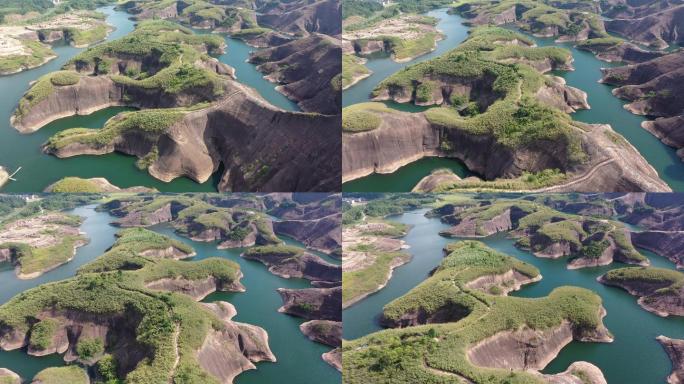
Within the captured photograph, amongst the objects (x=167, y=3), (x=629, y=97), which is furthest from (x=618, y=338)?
(x=167, y=3)

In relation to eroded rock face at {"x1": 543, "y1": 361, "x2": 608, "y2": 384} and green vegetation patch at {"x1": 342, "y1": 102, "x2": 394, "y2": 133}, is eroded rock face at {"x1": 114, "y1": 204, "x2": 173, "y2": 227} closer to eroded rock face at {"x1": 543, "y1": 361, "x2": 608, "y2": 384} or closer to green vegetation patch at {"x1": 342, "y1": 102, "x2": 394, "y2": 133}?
green vegetation patch at {"x1": 342, "y1": 102, "x2": 394, "y2": 133}

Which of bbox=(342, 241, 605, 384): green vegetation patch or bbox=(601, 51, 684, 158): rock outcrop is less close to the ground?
bbox=(601, 51, 684, 158): rock outcrop

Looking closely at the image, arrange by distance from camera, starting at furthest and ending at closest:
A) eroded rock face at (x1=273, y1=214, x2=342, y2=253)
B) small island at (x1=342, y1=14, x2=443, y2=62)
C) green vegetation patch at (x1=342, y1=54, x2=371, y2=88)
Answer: small island at (x1=342, y1=14, x2=443, y2=62), green vegetation patch at (x1=342, y1=54, x2=371, y2=88), eroded rock face at (x1=273, y1=214, x2=342, y2=253)

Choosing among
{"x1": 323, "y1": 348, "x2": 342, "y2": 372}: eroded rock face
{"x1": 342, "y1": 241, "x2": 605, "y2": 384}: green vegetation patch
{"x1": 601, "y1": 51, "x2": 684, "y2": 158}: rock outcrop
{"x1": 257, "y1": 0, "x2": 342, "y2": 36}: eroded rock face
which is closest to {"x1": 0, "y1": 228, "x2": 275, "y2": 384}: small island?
{"x1": 323, "y1": 348, "x2": 342, "y2": 372}: eroded rock face

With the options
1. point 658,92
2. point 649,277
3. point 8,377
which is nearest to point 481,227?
point 649,277

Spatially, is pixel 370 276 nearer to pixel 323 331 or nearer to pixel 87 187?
pixel 323 331

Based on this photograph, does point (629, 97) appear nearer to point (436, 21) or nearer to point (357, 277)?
point (357, 277)
